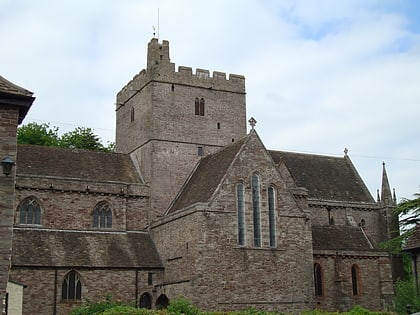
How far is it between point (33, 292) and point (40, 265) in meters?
1.54

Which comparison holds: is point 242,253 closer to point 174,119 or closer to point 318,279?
point 318,279

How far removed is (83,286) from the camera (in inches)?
1518

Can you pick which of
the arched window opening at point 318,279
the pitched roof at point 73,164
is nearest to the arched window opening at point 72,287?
the pitched roof at point 73,164

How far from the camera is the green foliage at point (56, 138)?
188ft

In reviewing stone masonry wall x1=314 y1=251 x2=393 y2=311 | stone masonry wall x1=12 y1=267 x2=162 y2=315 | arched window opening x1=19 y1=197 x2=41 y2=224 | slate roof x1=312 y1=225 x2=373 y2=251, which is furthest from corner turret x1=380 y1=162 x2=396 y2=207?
arched window opening x1=19 y1=197 x2=41 y2=224

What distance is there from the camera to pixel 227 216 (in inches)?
1515

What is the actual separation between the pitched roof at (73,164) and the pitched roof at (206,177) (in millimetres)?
4000

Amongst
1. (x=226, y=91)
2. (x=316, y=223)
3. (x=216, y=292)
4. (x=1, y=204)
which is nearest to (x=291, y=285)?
(x=216, y=292)

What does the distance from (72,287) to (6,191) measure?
18.8 meters

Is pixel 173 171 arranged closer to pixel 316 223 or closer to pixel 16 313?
pixel 316 223

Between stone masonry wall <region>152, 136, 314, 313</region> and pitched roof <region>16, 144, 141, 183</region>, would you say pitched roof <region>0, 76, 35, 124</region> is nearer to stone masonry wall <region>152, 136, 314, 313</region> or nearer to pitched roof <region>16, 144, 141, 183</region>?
stone masonry wall <region>152, 136, 314, 313</region>

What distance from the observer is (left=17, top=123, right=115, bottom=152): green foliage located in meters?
57.4

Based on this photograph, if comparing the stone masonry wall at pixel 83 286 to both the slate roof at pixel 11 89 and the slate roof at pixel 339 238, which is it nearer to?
the slate roof at pixel 339 238

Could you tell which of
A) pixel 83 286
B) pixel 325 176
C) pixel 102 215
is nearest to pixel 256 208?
pixel 102 215
